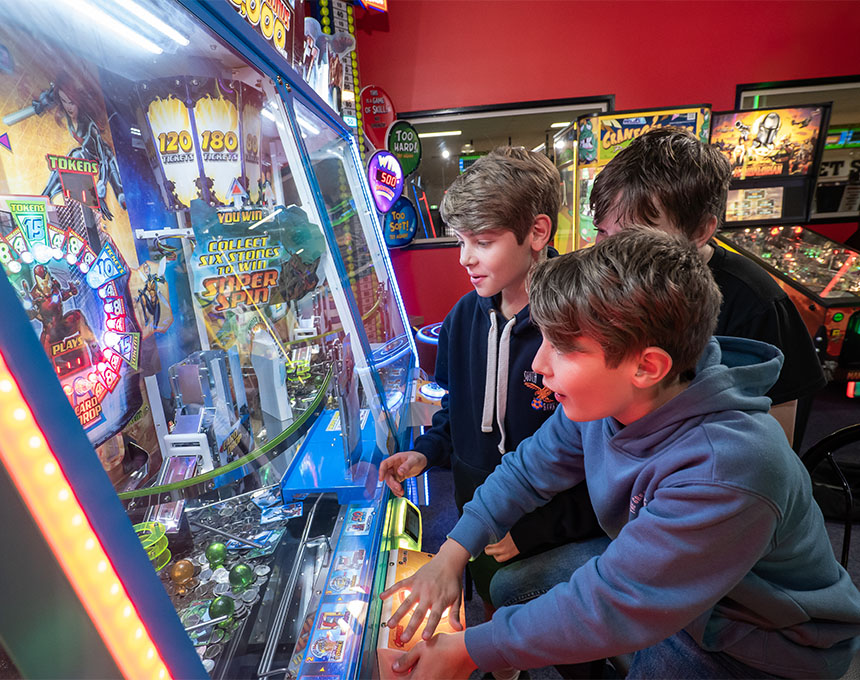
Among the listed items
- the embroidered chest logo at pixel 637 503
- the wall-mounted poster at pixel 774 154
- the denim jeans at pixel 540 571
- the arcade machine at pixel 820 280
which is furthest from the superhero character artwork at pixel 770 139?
the embroidered chest logo at pixel 637 503

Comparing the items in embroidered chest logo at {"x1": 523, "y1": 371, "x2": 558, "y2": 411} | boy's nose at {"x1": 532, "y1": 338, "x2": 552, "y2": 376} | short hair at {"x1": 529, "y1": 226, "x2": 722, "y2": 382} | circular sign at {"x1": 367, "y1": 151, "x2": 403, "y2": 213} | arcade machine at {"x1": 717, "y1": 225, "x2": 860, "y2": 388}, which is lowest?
arcade machine at {"x1": 717, "y1": 225, "x2": 860, "y2": 388}

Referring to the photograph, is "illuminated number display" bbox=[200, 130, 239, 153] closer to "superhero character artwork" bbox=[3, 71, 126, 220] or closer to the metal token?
"superhero character artwork" bbox=[3, 71, 126, 220]

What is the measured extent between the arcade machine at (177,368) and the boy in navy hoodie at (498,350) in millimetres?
233

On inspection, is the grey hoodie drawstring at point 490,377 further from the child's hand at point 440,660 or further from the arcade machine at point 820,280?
the arcade machine at point 820,280

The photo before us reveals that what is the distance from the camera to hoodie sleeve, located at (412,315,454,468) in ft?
4.71

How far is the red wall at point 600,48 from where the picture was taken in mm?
4203

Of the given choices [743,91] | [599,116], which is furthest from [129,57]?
[743,91]

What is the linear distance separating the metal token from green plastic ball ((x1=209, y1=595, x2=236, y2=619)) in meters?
0.06

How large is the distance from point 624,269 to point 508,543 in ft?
2.52

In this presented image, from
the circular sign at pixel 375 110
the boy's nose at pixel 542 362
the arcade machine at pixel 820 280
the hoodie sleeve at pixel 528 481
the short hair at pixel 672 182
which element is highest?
the circular sign at pixel 375 110

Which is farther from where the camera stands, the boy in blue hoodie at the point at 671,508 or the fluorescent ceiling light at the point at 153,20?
the fluorescent ceiling light at the point at 153,20

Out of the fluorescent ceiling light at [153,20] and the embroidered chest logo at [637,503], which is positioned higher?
the fluorescent ceiling light at [153,20]

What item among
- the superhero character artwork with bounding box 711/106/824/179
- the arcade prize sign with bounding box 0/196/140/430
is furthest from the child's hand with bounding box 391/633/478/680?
the superhero character artwork with bounding box 711/106/824/179

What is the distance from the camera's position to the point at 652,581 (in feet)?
2.28
